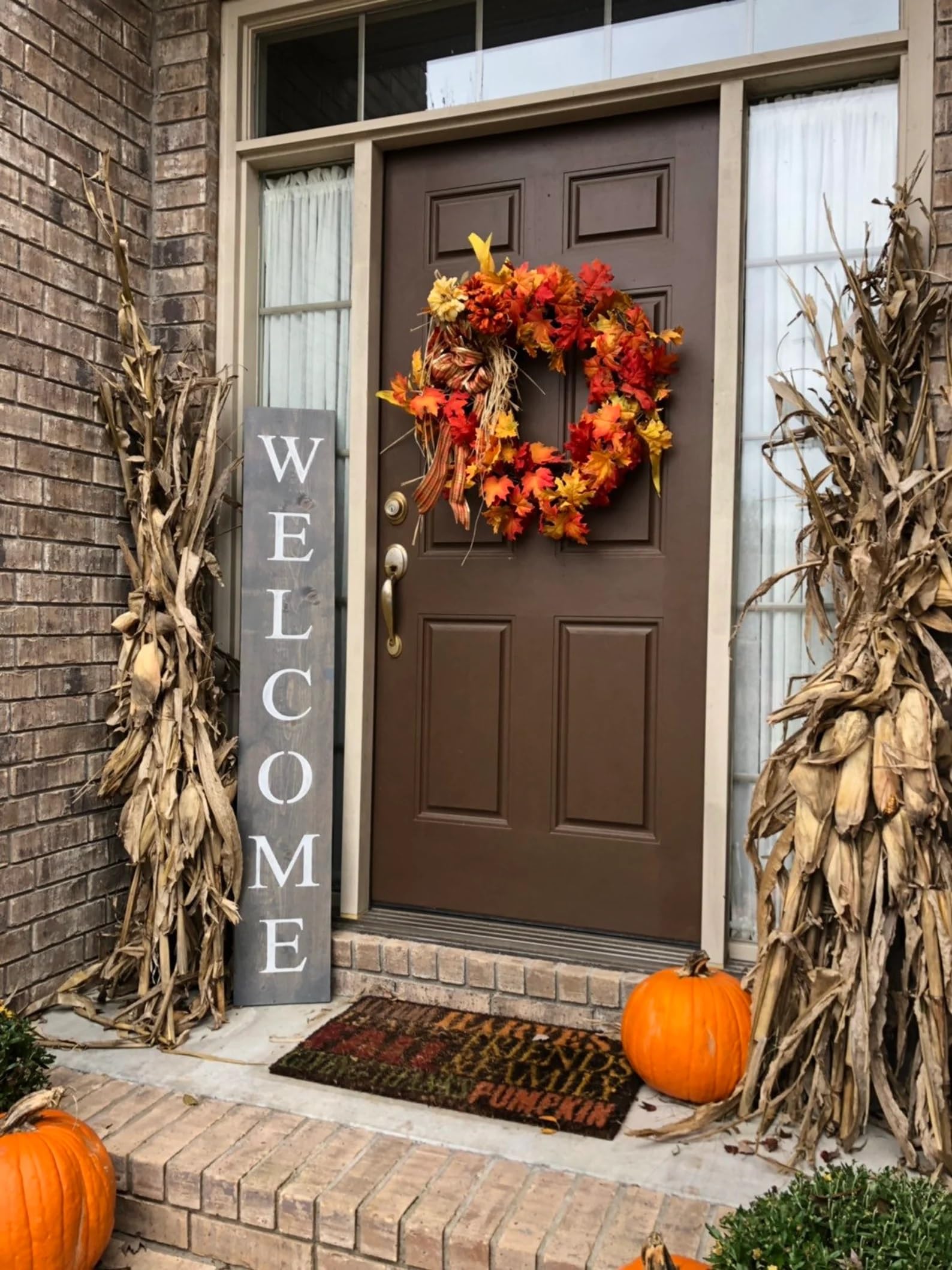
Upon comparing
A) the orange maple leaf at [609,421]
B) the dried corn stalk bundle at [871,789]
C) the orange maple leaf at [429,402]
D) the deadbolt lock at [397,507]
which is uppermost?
the orange maple leaf at [429,402]

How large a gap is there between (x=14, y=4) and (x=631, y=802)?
2.47 m

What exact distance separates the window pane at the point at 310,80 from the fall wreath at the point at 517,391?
0.66 m

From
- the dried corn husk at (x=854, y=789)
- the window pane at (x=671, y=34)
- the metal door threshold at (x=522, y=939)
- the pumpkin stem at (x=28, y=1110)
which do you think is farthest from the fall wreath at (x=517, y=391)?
the pumpkin stem at (x=28, y=1110)

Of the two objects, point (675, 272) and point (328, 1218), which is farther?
point (675, 272)

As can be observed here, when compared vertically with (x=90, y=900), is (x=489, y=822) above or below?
above

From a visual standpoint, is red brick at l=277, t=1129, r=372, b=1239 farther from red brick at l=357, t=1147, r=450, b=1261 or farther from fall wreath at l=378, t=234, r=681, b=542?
fall wreath at l=378, t=234, r=681, b=542

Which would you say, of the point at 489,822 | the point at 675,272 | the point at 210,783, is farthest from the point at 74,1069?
the point at 675,272

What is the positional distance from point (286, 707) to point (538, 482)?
Result: 895mm

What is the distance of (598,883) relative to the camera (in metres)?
2.60

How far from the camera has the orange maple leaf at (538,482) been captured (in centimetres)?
254

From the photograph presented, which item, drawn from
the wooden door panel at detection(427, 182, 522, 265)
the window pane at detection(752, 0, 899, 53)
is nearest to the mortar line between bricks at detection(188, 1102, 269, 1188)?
the wooden door panel at detection(427, 182, 522, 265)

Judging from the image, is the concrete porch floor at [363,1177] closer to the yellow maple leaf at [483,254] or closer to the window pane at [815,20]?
the yellow maple leaf at [483,254]

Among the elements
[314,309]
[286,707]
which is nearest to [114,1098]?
[286,707]

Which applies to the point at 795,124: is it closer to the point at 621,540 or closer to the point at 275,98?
the point at 621,540
